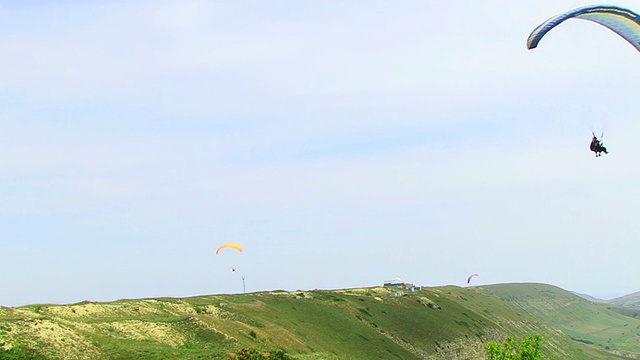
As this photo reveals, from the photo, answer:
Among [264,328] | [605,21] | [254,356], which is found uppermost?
[605,21]

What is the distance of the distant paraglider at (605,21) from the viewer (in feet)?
99.4

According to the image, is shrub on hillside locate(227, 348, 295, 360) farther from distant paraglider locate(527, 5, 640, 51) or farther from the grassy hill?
distant paraglider locate(527, 5, 640, 51)

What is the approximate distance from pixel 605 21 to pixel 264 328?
44939mm

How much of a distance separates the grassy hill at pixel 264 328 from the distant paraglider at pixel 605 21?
85.9ft

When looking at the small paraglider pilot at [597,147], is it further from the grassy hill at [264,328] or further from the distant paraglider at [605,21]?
the grassy hill at [264,328]

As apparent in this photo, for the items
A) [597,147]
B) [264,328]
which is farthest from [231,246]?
[597,147]

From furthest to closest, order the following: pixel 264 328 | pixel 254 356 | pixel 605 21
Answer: pixel 264 328 → pixel 254 356 → pixel 605 21

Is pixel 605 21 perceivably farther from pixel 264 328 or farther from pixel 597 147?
pixel 264 328

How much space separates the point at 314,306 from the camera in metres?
88.9

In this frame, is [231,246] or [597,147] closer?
[597,147]

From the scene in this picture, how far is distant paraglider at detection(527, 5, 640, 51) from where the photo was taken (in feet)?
99.4

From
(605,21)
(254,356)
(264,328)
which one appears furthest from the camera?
(264,328)

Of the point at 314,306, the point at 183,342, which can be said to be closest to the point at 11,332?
the point at 183,342

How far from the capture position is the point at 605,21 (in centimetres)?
3275
